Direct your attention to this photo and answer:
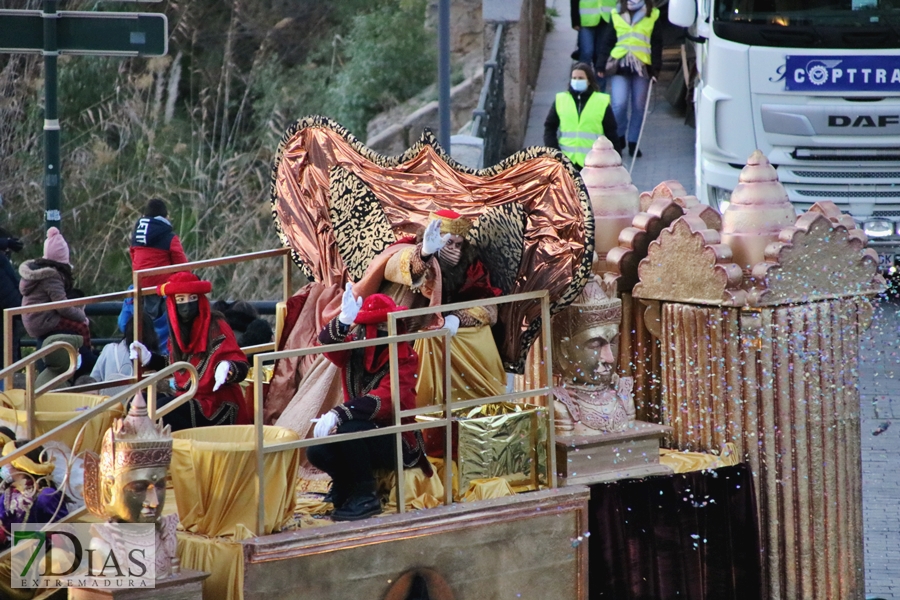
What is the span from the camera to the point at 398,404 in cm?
683

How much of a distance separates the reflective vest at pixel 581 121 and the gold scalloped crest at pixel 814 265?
15.4 ft

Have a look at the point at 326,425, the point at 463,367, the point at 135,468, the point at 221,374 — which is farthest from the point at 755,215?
the point at 135,468

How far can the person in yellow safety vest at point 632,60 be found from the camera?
594 inches

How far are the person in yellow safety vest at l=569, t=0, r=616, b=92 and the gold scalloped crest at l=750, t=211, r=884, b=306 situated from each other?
7.79 meters

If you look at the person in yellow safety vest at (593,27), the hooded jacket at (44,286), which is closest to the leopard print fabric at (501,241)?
the hooded jacket at (44,286)

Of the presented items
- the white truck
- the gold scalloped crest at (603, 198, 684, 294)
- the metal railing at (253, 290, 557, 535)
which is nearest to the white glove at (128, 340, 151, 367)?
the metal railing at (253, 290, 557, 535)

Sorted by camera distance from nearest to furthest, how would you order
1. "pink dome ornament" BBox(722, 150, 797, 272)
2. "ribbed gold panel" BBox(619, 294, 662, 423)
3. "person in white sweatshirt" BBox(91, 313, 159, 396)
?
"pink dome ornament" BBox(722, 150, 797, 272) → "ribbed gold panel" BBox(619, 294, 662, 423) → "person in white sweatshirt" BBox(91, 313, 159, 396)

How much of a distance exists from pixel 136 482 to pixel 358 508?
1.08 meters

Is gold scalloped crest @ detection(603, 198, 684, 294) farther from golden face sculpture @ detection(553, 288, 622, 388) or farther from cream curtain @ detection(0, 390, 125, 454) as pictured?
cream curtain @ detection(0, 390, 125, 454)

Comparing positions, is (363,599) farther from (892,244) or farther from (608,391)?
(892,244)

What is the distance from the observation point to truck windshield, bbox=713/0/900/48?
37.9ft

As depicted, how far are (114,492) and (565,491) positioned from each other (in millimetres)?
2189

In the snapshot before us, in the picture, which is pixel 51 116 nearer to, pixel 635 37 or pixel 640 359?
pixel 640 359

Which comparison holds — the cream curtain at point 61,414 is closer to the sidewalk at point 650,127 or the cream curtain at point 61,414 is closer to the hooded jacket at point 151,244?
the hooded jacket at point 151,244
